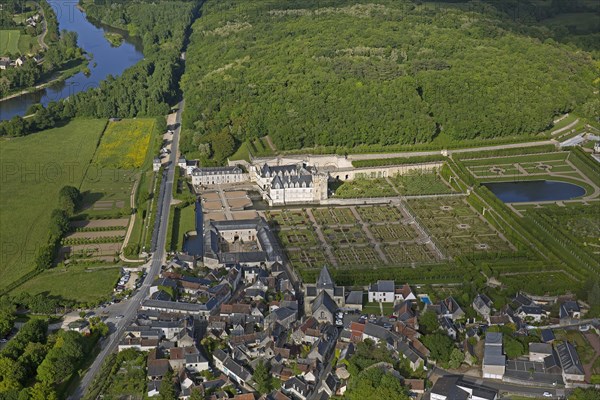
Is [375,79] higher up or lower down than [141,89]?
higher up

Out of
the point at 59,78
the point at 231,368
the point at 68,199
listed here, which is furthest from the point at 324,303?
the point at 59,78

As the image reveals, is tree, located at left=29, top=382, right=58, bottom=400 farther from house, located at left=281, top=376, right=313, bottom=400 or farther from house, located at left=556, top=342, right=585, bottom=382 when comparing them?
house, located at left=556, top=342, right=585, bottom=382

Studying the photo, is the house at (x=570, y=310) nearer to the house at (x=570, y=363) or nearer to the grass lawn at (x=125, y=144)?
the house at (x=570, y=363)

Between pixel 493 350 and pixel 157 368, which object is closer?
pixel 157 368

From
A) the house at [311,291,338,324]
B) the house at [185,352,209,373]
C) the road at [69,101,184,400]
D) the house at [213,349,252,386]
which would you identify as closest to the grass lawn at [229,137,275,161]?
the road at [69,101,184,400]

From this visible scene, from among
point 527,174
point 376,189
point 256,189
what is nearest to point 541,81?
point 527,174

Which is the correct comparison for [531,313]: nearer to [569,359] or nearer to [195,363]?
[569,359]
